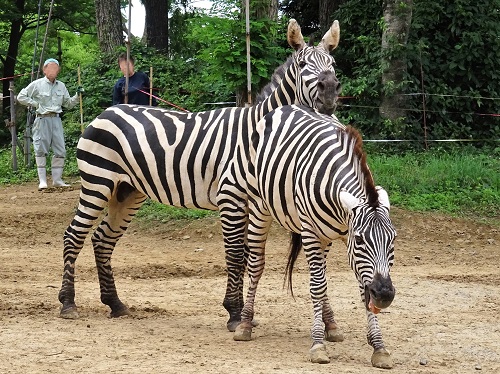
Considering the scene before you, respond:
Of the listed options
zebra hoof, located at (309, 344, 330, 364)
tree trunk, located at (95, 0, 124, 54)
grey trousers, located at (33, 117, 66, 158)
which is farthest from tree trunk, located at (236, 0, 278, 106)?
zebra hoof, located at (309, 344, 330, 364)

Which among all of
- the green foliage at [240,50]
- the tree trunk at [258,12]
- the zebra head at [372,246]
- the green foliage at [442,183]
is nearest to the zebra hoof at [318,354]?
the zebra head at [372,246]

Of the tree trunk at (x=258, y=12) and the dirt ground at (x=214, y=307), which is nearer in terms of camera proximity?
the dirt ground at (x=214, y=307)

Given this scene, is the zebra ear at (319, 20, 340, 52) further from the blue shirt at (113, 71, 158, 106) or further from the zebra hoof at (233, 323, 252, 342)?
the blue shirt at (113, 71, 158, 106)

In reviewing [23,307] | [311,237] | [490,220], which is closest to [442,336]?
[311,237]

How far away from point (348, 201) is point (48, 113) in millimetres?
10184

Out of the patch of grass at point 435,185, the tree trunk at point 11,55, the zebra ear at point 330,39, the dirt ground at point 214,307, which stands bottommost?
the dirt ground at point 214,307

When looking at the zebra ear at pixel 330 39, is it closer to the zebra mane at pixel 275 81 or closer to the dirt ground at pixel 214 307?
the zebra mane at pixel 275 81

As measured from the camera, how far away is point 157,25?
23203 millimetres

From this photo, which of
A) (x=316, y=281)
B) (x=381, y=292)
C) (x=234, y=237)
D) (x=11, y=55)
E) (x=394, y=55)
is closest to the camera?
(x=381, y=292)

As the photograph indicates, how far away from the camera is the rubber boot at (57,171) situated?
15156 millimetres

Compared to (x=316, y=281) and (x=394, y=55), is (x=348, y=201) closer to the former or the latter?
(x=316, y=281)

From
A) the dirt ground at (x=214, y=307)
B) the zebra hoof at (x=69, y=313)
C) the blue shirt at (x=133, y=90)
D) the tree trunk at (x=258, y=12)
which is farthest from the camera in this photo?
the tree trunk at (x=258, y=12)

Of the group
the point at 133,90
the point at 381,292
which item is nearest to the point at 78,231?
the point at 381,292

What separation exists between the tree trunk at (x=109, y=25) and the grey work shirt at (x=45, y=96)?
6698 mm
